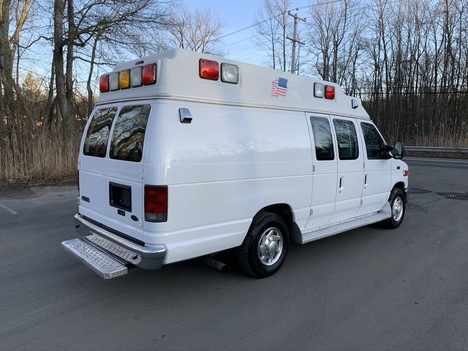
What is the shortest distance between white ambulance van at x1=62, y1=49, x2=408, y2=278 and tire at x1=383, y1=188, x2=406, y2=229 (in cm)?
166

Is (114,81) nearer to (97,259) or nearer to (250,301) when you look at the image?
(97,259)

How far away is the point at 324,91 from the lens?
5.17 meters

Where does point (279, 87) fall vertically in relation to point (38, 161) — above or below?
above

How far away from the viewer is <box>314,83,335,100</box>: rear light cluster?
16.6 ft

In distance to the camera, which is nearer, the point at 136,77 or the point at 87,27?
the point at 136,77

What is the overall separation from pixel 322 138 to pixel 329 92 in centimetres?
72

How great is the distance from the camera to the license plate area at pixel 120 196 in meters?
3.73

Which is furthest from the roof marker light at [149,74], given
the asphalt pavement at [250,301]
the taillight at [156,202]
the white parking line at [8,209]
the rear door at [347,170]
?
the white parking line at [8,209]

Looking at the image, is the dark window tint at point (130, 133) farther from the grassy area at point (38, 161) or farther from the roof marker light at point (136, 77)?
the grassy area at point (38, 161)

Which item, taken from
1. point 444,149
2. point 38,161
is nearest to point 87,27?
point 38,161

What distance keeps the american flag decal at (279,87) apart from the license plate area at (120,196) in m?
2.08

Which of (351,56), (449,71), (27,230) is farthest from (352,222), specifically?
(351,56)

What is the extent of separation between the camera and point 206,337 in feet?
10.3

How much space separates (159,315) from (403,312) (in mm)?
2374
